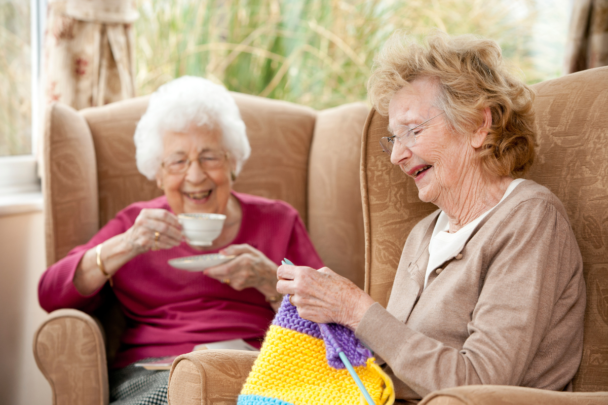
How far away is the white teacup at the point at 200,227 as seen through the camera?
64.1 inches

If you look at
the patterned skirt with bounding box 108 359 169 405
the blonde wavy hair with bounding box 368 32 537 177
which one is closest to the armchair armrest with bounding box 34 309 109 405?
the patterned skirt with bounding box 108 359 169 405

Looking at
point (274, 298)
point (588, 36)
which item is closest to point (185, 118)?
point (274, 298)

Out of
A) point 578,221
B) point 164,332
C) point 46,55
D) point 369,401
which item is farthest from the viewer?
point 46,55

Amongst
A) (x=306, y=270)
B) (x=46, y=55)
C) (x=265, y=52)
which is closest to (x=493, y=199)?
(x=306, y=270)

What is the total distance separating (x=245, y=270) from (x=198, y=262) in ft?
0.50

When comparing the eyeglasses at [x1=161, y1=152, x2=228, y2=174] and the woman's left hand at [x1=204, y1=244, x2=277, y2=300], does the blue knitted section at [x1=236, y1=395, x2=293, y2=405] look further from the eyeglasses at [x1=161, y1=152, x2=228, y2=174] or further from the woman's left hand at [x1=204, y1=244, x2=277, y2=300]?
the eyeglasses at [x1=161, y1=152, x2=228, y2=174]

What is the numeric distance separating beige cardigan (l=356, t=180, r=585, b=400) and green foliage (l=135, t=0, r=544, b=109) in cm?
215

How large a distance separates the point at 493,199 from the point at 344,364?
1.57 ft

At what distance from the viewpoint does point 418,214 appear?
151 centimetres

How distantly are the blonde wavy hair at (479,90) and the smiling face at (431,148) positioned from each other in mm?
19

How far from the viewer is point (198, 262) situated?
160 cm

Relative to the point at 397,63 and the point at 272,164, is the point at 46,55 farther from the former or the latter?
the point at 397,63

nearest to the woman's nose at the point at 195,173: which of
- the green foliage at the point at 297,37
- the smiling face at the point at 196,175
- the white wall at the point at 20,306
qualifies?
the smiling face at the point at 196,175

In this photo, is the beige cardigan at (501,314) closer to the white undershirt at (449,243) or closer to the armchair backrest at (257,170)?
the white undershirt at (449,243)
